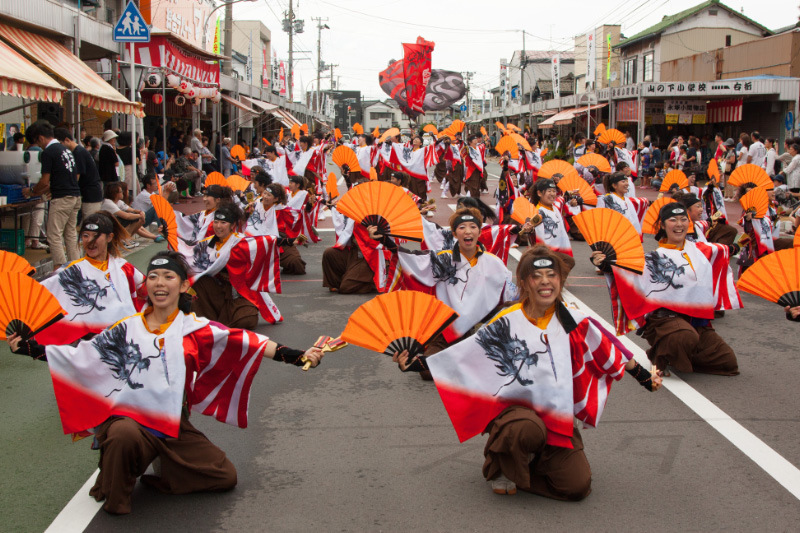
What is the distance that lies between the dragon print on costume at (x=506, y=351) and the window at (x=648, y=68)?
34204mm

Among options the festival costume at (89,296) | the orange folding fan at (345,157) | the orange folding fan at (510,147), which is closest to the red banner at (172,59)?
the orange folding fan at (345,157)

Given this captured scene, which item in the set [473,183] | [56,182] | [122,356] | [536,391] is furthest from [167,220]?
[473,183]

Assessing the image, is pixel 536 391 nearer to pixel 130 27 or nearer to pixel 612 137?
pixel 130 27

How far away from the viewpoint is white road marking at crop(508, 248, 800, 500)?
14.5 ft

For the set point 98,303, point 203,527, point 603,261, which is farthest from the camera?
point 603,261

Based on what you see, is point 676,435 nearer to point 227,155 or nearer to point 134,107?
point 134,107

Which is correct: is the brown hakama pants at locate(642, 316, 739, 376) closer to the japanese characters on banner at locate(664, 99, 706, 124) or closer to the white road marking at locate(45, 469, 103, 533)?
the white road marking at locate(45, 469, 103, 533)

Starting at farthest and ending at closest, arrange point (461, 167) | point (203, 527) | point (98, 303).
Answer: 1. point (461, 167)
2. point (98, 303)
3. point (203, 527)

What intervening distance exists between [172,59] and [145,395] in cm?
1562

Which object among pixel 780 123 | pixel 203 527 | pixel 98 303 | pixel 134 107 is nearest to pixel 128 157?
pixel 134 107

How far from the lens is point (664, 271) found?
20.8 feet

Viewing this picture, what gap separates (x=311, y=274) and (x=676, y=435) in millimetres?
6866

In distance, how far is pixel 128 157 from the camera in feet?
49.1

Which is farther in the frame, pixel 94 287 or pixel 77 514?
pixel 94 287
